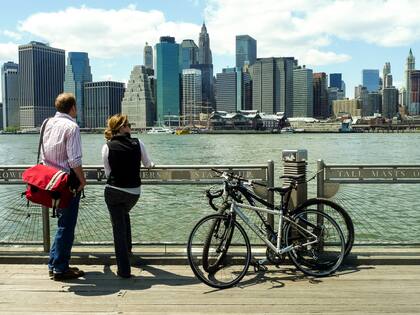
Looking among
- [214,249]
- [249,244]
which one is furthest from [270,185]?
[214,249]

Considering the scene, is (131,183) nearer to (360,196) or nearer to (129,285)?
(129,285)

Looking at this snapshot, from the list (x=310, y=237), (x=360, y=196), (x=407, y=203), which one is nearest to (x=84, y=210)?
(x=310, y=237)

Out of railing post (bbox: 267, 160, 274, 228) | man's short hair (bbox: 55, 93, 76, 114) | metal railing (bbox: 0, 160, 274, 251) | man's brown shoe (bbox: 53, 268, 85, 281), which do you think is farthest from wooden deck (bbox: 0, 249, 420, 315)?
man's short hair (bbox: 55, 93, 76, 114)

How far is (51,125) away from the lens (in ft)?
18.0

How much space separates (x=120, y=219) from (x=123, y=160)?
630mm

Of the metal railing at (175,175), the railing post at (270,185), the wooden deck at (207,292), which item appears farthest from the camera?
the metal railing at (175,175)

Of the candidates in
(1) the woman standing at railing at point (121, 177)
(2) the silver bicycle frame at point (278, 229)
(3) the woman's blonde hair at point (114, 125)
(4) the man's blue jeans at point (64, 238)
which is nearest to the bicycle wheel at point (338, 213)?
(2) the silver bicycle frame at point (278, 229)

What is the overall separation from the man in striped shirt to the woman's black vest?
12.5 inches

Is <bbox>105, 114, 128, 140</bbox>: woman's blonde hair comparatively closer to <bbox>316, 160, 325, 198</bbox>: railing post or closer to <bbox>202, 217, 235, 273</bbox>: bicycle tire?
<bbox>202, 217, 235, 273</bbox>: bicycle tire

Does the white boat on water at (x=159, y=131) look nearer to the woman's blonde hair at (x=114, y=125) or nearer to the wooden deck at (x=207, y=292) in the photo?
the woman's blonde hair at (x=114, y=125)

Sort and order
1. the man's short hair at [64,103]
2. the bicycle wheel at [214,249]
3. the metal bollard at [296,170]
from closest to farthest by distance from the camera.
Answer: the bicycle wheel at [214,249] → the man's short hair at [64,103] → the metal bollard at [296,170]

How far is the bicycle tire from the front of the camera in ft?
17.5

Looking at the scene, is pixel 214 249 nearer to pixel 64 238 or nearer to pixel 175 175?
pixel 175 175

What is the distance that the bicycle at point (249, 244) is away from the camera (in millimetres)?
5363
